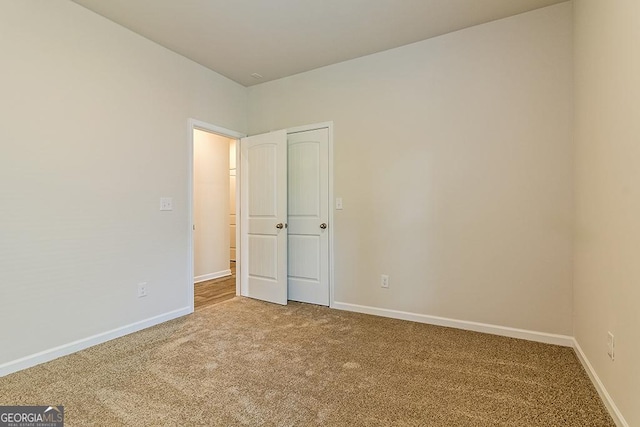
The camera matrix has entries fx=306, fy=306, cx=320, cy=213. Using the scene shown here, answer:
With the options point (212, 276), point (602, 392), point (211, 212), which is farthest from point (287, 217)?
point (602, 392)

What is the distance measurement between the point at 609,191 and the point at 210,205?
15.8 ft

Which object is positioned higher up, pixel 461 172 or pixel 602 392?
pixel 461 172

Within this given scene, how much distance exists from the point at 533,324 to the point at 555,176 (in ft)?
4.10

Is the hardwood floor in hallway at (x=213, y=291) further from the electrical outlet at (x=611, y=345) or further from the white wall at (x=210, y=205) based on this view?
the electrical outlet at (x=611, y=345)

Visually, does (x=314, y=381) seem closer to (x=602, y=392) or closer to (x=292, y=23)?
(x=602, y=392)

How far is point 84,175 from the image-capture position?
2.48 meters

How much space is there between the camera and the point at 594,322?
76.2 inches

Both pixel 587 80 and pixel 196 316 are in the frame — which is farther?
pixel 196 316

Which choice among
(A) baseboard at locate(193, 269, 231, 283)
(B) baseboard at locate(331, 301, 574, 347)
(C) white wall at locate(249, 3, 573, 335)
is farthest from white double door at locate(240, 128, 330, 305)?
(A) baseboard at locate(193, 269, 231, 283)

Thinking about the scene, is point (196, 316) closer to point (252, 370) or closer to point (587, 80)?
point (252, 370)

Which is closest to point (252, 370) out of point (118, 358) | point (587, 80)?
point (118, 358)

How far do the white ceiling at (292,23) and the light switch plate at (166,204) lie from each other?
5.03 feet

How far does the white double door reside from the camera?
3.62 metres

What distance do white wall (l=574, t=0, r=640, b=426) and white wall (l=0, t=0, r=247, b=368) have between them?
344 cm
